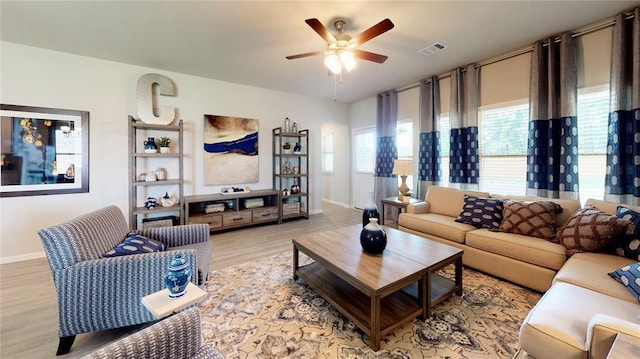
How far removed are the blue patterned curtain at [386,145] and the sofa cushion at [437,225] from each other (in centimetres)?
148

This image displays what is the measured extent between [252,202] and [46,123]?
2957mm

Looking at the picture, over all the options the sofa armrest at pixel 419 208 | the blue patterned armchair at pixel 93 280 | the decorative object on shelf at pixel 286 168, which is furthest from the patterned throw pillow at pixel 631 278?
the decorative object on shelf at pixel 286 168

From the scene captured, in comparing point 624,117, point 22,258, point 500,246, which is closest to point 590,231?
point 500,246

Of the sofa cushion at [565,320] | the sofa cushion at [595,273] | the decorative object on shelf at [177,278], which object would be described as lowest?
the sofa cushion at [565,320]

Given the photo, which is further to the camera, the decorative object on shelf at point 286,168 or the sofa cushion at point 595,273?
the decorative object on shelf at point 286,168

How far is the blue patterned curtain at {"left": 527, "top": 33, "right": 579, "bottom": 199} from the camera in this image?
2873 millimetres

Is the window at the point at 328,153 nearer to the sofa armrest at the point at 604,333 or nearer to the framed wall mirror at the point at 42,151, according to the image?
the framed wall mirror at the point at 42,151

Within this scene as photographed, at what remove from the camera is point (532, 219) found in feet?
8.35

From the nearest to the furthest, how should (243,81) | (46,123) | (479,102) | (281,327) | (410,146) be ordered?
1. (281,327)
2. (46,123)
3. (479,102)
4. (243,81)
5. (410,146)

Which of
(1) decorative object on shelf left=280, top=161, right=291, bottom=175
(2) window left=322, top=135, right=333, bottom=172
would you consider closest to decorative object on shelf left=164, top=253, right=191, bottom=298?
(1) decorative object on shelf left=280, top=161, right=291, bottom=175

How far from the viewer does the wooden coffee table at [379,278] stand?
5.39 feet

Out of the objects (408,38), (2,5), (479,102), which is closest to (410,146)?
(479,102)

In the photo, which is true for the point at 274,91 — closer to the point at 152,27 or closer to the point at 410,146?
the point at 152,27

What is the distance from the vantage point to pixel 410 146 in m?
4.98
